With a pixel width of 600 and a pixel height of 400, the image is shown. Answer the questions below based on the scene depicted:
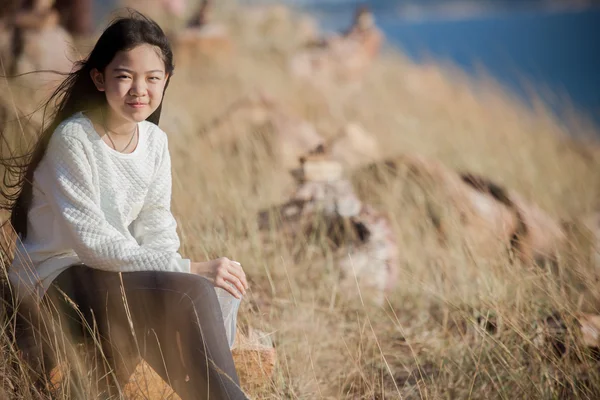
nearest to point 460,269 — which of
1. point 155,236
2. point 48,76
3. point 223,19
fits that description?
point 155,236

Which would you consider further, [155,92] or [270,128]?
[270,128]

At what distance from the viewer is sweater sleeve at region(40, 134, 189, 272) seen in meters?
1.49

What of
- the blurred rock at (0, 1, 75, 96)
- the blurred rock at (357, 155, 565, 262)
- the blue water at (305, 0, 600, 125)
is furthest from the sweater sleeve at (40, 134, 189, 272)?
the blue water at (305, 0, 600, 125)

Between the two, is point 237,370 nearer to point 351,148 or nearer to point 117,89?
point 117,89

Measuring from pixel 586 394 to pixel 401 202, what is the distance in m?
1.72

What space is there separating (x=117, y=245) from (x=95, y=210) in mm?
100

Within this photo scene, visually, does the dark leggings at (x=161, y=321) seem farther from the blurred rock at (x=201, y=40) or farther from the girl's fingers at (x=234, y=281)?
the blurred rock at (x=201, y=40)

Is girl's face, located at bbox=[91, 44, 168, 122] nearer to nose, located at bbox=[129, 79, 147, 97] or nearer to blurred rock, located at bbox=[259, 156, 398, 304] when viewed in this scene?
nose, located at bbox=[129, 79, 147, 97]

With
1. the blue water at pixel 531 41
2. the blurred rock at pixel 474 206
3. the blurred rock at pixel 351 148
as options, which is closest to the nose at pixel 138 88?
the blurred rock at pixel 474 206

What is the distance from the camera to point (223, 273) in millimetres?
1519

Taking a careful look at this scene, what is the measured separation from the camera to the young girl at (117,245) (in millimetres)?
1491

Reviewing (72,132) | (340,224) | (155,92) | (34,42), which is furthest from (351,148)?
(72,132)

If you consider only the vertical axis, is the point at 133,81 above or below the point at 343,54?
above

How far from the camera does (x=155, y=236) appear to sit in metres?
1.71
